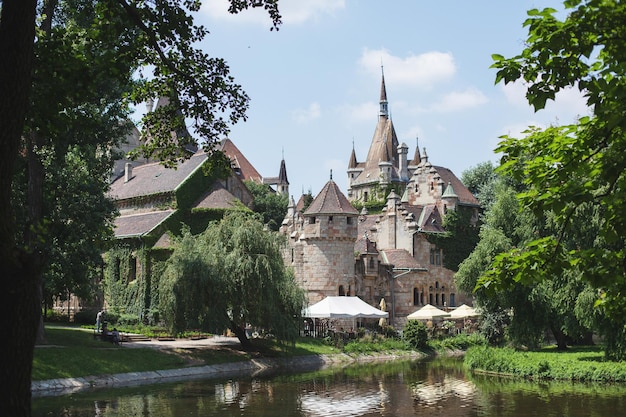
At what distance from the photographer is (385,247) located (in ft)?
211

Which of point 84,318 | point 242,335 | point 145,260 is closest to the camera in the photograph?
point 242,335

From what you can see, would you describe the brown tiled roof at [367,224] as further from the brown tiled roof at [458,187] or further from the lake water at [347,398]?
the lake water at [347,398]

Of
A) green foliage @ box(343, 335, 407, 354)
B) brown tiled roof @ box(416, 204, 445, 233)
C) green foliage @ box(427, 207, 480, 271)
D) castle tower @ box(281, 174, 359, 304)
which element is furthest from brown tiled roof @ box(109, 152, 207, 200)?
green foliage @ box(427, 207, 480, 271)

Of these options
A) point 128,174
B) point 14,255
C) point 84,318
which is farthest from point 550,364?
point 128,174

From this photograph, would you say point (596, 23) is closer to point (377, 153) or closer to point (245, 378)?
point (245, 378)

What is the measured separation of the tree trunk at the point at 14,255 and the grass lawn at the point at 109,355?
2163cm

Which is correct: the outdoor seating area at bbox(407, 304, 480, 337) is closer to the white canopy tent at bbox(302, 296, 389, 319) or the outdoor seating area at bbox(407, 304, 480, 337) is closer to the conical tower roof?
the white canopy tent at bbox(302, 296, 389, 319)

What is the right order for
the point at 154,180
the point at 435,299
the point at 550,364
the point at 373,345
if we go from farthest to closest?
the point at 435,299
the point at 154,180
the point at 373,345
the point at 550,364

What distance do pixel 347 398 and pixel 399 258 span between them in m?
35.4

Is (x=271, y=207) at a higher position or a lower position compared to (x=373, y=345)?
higher

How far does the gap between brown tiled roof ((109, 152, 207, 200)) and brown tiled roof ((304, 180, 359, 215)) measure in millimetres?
8571

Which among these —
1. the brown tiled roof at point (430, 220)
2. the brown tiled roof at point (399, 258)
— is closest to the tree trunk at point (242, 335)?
the brown tiled roof at point (399, 258)

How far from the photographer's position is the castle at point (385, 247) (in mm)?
52156

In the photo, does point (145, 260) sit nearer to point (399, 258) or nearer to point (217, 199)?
point (217, 199)
